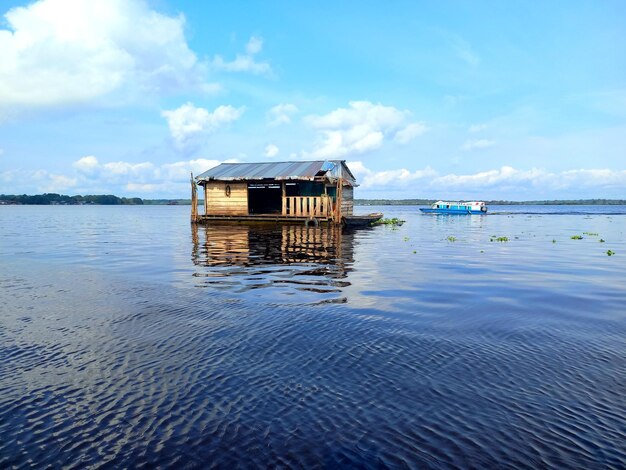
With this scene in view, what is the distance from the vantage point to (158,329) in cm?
721

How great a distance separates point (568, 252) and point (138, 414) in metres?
22.1

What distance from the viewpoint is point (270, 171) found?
34.7m

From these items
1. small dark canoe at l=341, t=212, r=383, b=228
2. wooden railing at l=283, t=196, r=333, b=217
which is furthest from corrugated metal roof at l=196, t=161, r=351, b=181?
small dark canoe at l=341, t=212, r=383, b=228

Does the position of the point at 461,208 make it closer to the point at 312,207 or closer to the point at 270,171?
the point at 312,207

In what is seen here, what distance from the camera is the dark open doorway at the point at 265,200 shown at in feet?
133

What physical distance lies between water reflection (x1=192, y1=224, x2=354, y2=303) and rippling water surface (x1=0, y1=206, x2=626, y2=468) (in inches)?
8.3

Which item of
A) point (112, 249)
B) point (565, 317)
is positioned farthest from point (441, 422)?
point (112, 249)

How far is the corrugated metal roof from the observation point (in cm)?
3266

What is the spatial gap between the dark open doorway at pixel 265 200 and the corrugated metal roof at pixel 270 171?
140 inches

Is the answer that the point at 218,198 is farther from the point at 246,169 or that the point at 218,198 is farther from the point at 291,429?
the point at 291,429

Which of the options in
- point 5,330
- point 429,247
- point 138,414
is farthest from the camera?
point 429,247

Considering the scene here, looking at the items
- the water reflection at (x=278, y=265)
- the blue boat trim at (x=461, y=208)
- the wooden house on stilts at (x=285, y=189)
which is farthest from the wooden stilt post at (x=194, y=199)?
the blue boat trim at (x=461, y=208)

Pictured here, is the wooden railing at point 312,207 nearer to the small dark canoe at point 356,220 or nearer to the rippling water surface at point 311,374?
the small dark canoe at point 356,220

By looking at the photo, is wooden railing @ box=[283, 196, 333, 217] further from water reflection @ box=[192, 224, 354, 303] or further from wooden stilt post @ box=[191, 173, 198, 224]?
wooden stilt post @ box=[191, 173, 198, 224]
